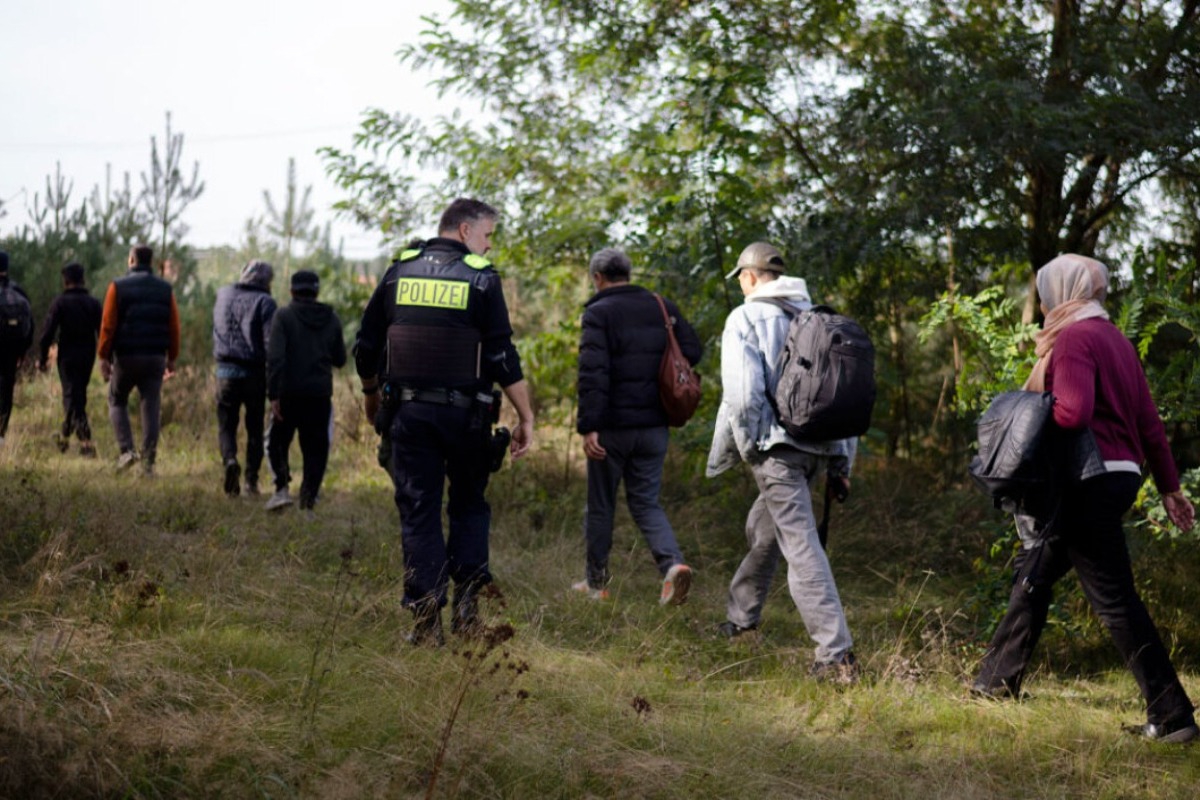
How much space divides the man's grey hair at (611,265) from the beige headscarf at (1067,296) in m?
2.60

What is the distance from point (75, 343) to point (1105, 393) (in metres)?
9.10

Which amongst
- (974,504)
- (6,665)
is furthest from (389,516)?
(6,665)

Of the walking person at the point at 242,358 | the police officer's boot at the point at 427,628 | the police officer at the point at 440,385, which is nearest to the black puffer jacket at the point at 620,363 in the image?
the police officer at the point at 440,385

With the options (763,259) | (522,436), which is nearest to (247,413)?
(522,436)

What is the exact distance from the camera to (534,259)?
932 cm

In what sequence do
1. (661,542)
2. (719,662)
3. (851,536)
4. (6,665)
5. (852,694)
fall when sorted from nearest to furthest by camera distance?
(6,665), (852,694), (719,662), (661,542), (851,536)

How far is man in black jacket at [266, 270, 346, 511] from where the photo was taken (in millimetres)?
8789

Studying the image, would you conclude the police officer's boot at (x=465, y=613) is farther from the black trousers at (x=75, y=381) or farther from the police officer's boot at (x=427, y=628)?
the black trousers at (x=75, y=381)

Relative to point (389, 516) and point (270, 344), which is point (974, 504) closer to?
point (389, 516)

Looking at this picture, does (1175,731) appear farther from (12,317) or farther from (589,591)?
(12,317)

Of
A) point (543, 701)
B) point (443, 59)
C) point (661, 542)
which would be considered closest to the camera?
point (543, 701)

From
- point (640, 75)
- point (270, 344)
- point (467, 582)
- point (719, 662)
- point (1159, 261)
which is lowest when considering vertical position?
point (719, 662)

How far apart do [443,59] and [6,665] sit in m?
6.34

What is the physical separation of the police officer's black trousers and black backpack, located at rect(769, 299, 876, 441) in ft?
4.46
